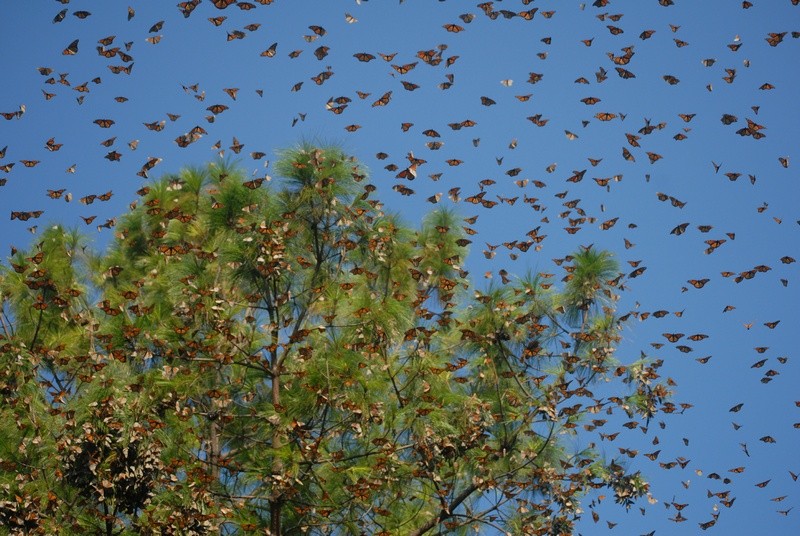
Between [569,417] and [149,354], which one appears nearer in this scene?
[149,354]

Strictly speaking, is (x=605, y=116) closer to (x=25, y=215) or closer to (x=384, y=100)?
(x=384, y=100)

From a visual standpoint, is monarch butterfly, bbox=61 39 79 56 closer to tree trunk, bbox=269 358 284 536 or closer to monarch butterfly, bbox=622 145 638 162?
tree trunk, bbox=269 358 284 536

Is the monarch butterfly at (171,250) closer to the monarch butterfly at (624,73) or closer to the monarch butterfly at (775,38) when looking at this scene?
the monarch butterfly at (624,73)

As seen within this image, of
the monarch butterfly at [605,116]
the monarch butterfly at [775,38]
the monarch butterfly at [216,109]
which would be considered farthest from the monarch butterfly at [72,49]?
the monarch butterfly at [775,38]

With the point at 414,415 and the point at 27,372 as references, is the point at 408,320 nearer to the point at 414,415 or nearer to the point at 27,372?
the point at 414,415

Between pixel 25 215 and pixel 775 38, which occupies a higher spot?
pixel 775 38

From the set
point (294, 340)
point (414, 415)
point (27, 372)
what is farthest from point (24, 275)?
point (414, 415)

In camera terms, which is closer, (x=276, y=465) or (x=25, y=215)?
(x=276, y=465)

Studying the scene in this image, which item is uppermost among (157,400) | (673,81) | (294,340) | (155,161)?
(673,81)

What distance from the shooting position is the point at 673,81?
1036 centimetres

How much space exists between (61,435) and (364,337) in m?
2.71

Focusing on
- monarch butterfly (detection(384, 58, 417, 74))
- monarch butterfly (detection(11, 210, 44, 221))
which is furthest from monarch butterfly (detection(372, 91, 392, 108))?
monarch butterfly (detection(11, 210, 44, 221))

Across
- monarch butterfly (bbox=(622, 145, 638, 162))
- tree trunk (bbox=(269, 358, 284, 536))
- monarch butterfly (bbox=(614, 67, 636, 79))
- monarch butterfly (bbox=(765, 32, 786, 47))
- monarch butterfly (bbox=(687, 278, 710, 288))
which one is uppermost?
monarch butterfly (bbox=(765, 32, 786, 47))

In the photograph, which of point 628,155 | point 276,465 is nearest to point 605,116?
point 628,155
